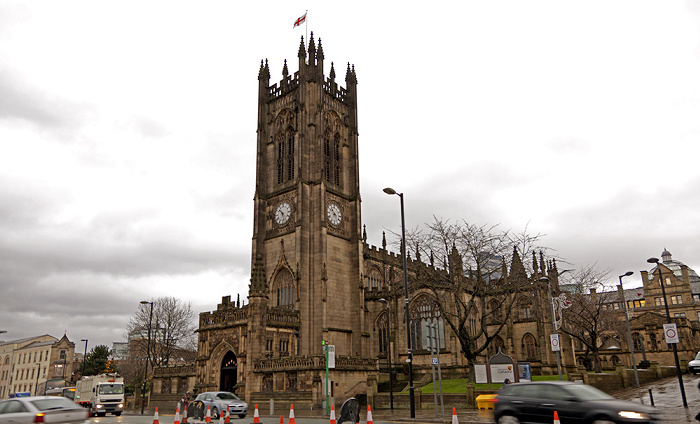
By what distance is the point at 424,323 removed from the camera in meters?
49.3

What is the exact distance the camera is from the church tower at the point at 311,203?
49250 mm

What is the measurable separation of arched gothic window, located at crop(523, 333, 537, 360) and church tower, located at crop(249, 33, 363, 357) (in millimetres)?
16324

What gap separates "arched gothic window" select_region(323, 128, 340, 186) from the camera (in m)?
57.7

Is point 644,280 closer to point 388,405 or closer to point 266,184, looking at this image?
point 266,184

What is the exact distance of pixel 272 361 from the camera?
3550 centimetres

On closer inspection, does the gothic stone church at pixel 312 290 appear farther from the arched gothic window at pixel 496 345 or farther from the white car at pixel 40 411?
the white car at pixel 40 411

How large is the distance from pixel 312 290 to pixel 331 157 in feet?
55.1

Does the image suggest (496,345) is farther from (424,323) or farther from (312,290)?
(312,290)

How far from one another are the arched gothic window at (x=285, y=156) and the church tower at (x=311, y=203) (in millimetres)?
112

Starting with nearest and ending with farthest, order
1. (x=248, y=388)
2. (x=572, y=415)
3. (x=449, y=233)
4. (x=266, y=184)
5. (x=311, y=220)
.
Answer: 1. (x=572, y=415)
2. (x=449, y=233)
3. (x=248, y=388)
4. (x=311, y=220)
5. (x=266, y=184)

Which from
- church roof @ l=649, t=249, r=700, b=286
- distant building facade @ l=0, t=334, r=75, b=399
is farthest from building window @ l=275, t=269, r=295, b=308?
church roof @ l=649, t=249, r=700, b=286

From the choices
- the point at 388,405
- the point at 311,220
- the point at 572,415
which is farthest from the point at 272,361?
the point at 572,415

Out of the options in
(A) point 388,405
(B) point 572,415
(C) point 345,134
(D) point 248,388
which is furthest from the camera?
(C) point 345,134

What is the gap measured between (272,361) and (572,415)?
25.6 metres
